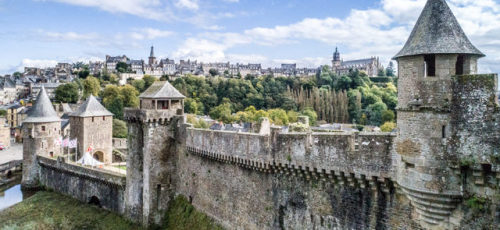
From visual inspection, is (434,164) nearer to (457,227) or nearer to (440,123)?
(440,123)

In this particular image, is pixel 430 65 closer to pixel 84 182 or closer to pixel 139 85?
pixel 84 182

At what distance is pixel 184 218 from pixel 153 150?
13.0 ft

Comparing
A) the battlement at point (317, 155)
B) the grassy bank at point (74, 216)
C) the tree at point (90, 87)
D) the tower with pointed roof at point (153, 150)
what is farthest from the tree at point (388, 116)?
the tree at point (90, 87)

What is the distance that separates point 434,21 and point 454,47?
3.12ft

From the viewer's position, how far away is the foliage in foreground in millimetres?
17641

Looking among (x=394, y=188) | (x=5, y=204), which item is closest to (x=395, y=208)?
(x=394, y=188)

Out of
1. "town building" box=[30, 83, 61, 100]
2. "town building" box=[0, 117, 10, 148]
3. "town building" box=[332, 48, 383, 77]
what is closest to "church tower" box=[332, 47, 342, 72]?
"town building" box=[332, 48, 383, 77]

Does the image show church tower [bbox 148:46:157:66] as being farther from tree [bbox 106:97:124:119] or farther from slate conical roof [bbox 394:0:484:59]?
slate conical roof [bbox 394:0:484:59]

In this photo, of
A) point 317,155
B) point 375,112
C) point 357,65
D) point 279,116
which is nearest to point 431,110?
point 317,155

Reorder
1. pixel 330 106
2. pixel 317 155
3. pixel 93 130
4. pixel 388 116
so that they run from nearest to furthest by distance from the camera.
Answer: pixel 317 155, pixel 93 130, pixel 388 116, pixel 330 106

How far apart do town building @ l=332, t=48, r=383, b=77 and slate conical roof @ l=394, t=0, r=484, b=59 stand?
415ft

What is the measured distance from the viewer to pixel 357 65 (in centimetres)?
15125

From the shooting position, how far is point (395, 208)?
10.1 metres

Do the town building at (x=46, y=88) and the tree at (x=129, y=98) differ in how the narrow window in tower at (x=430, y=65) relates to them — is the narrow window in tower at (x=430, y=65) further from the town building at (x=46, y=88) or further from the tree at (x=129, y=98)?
the town building at (x=46, y=88)
